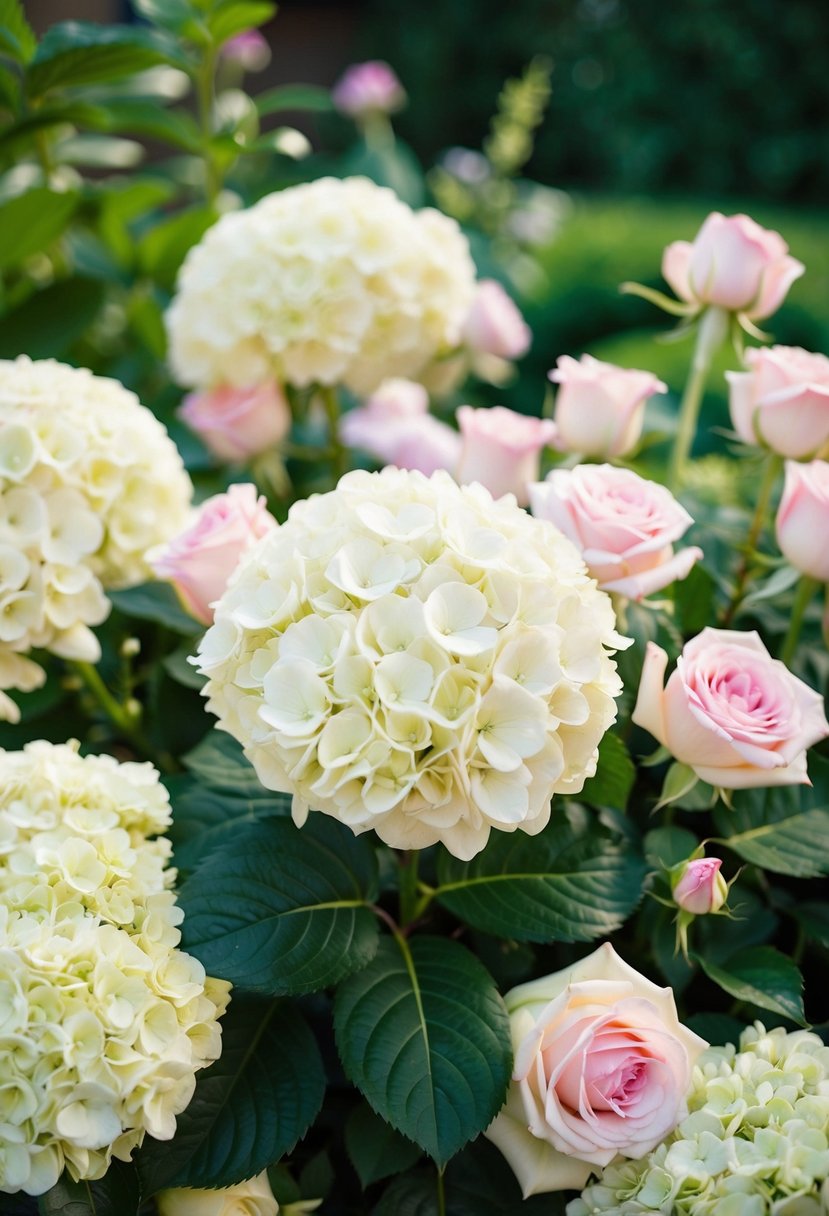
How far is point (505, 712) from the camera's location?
77 centimetres

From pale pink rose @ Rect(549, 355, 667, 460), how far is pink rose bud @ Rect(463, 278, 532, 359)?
1.68ft

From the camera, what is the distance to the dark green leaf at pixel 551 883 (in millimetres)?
926

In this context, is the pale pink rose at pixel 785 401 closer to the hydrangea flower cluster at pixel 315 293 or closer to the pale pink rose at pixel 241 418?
the hydrangea flower cluster at pixel 315 293

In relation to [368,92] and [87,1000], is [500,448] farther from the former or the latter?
[368,92]

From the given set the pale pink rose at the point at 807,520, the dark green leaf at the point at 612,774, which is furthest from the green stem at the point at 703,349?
the dark green leaf at the point at 612,774

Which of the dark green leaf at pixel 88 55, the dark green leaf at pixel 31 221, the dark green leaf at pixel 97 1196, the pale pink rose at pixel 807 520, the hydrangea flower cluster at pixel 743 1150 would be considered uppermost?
the dark green leaf at pixel 88 55

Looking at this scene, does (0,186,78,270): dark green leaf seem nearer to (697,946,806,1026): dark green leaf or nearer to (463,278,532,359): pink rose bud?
(463,278,532,359): pink rose bud

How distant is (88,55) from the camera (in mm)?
1398

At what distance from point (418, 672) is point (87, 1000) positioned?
1.11ft

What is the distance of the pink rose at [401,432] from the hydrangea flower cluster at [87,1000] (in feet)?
2.62

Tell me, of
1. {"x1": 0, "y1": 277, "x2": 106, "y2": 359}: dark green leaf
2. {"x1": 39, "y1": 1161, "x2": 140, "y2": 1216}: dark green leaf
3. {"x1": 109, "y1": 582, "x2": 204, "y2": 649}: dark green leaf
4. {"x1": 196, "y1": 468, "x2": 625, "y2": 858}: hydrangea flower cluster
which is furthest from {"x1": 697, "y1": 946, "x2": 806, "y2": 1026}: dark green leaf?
{"x1": 0, "y1": 277, "x2": 106, "y2": 359}: dark green leaf

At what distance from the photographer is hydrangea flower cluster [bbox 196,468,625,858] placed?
76 centimetres

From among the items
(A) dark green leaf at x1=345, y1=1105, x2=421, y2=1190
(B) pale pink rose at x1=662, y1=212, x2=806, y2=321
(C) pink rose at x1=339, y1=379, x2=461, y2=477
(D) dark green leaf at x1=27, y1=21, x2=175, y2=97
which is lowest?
(A) dark green leaf at x1=345, y1=1105, x2=421, y2=1190

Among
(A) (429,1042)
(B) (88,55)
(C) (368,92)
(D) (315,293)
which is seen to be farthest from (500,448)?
(C) (368,92)
